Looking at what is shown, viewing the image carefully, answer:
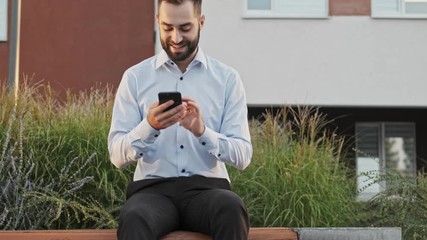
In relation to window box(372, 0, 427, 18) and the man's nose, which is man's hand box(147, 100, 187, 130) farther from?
window box(372, 0, 427, 18)

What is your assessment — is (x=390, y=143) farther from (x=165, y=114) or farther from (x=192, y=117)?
(x=165, y=114)

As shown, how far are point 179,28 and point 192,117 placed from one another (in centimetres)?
38

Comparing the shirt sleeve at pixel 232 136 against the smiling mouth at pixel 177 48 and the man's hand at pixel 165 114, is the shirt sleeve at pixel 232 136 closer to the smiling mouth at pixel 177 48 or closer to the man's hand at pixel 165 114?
the man's hand at pixel 165 114

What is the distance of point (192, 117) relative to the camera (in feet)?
9.45

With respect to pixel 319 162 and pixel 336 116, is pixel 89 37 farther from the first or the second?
pixel 319 162

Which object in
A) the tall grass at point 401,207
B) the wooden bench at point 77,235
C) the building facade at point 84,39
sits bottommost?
the tall grass at point 401,207

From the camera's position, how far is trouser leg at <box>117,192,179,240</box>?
272 cm

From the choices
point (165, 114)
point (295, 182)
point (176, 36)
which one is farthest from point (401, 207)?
point (165, 114)

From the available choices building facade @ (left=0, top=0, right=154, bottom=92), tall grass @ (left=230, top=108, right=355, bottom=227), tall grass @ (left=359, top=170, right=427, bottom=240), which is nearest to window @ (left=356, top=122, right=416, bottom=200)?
building facade @ (left=0, top=0, right=154, bottom=92)

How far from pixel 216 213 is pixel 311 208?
7.78 ft

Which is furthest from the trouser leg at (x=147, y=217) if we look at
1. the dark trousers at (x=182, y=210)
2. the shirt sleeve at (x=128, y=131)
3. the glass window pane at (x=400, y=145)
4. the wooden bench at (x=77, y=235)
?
the glass window pane at (x=400, y=145)

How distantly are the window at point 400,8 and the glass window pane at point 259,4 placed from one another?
5.20ft

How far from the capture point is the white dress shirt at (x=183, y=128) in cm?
299

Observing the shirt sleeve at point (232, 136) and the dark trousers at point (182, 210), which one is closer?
the dark trousers at point (182, 210)
